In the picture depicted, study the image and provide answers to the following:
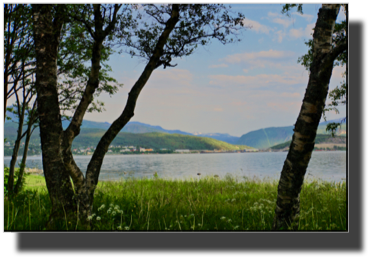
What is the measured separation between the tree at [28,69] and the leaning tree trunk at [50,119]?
8.12 ft

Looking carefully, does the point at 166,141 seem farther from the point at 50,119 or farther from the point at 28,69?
the point at 50,119

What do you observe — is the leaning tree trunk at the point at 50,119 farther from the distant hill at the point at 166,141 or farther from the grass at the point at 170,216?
the distant hill at the point at 166,141

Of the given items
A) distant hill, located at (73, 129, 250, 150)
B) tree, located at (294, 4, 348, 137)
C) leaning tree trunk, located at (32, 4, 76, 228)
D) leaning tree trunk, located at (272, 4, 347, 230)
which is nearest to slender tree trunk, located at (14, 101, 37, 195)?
leaning tree trunk, located at (32, 4, 76, 228)

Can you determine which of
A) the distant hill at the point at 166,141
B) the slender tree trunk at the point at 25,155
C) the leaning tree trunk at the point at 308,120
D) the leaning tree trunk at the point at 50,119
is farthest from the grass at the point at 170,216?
the distant hill at the point at 166,141

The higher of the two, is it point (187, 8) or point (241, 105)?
point (187, 8)

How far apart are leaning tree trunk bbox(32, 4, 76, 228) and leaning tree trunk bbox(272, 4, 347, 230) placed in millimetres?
3401

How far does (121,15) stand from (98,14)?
0.85m

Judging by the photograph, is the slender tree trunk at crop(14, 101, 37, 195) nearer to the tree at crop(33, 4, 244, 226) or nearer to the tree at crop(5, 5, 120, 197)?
the tree at crop(5, 5, 120, 197)

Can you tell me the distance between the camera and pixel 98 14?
4.50m

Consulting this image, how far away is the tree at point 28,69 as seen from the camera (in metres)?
6.29

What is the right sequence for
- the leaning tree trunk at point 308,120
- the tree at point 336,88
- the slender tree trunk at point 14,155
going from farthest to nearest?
the slender tree trunk at point 14,155 → the tree at point 336,88 → the leaning tree trunk at point 308,120

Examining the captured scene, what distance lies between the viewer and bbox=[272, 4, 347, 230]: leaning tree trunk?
3213 mm
